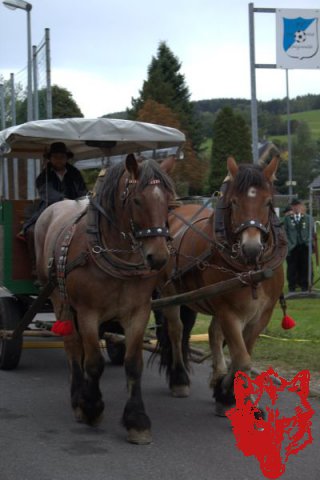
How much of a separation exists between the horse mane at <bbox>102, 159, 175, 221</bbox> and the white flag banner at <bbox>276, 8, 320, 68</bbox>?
189 inches

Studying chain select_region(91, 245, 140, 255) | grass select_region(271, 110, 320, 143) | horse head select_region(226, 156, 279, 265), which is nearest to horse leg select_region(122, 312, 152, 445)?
chain select_region(91, 245, 140, 255)

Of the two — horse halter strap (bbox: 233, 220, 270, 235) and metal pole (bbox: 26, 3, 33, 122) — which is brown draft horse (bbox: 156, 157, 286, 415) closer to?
horse halter strap (bbox: 233, 220, 270, 235)

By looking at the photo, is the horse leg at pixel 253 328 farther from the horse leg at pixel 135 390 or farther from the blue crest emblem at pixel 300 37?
the blue crest emblem at pixel 300 37

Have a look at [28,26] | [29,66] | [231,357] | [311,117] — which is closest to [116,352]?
[231,357]

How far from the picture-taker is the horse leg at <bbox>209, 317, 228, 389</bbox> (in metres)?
6.73

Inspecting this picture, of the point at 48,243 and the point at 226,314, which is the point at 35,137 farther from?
the point at 226,314

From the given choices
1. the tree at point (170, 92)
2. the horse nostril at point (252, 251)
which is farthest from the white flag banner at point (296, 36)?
the tree at point (170, 92)

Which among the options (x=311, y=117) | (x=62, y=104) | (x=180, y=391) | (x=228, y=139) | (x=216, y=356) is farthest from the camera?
(x=311, y=117)

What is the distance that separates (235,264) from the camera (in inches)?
234

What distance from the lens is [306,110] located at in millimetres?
106938

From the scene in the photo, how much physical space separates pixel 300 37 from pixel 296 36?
2.0 inches

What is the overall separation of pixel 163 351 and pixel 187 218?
1.28 meters

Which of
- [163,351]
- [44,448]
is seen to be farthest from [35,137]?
[44,448]

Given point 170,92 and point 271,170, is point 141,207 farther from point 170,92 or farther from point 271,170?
point 170,92
